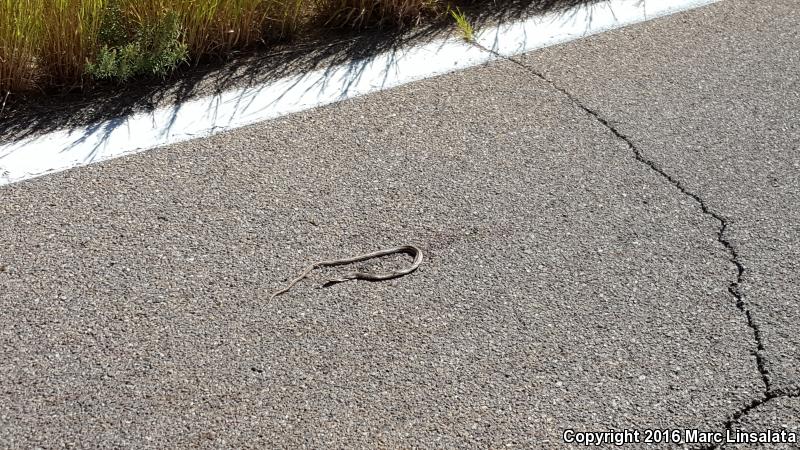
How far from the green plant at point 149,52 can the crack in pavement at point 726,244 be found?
1461mm

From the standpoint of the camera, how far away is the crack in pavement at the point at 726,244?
10.1 ft

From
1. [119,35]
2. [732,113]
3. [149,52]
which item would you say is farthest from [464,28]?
[119,35]

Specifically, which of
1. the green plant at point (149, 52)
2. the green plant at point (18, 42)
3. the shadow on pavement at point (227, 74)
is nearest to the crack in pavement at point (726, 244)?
the shadow on pavement at point (227, 74)

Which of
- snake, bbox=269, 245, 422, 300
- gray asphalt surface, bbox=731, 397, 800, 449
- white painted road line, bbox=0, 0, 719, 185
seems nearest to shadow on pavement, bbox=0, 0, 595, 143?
white painted road line, bbox=0, 0, 719, 185

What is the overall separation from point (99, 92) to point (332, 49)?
1.13 metres

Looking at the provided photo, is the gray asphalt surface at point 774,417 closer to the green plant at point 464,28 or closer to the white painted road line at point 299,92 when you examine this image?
the white painted road line at point 299,92

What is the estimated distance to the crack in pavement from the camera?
307cm

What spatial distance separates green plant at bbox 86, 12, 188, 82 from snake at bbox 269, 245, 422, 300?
5.05ft

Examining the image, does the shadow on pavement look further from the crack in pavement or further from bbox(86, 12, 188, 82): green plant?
the crack in pavement

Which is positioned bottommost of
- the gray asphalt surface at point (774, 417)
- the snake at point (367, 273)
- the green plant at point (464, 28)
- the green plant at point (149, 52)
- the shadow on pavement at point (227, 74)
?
the gray asphalt surface at point (774, 417)

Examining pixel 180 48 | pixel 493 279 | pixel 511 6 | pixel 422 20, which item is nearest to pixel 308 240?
pixel 493 279

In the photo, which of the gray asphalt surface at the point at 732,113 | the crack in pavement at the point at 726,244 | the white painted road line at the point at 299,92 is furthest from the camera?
the white painted road line at the point at 299,92

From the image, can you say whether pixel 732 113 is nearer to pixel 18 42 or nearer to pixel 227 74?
pixel 227 74

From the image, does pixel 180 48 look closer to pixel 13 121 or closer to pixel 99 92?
pixel 99 92
